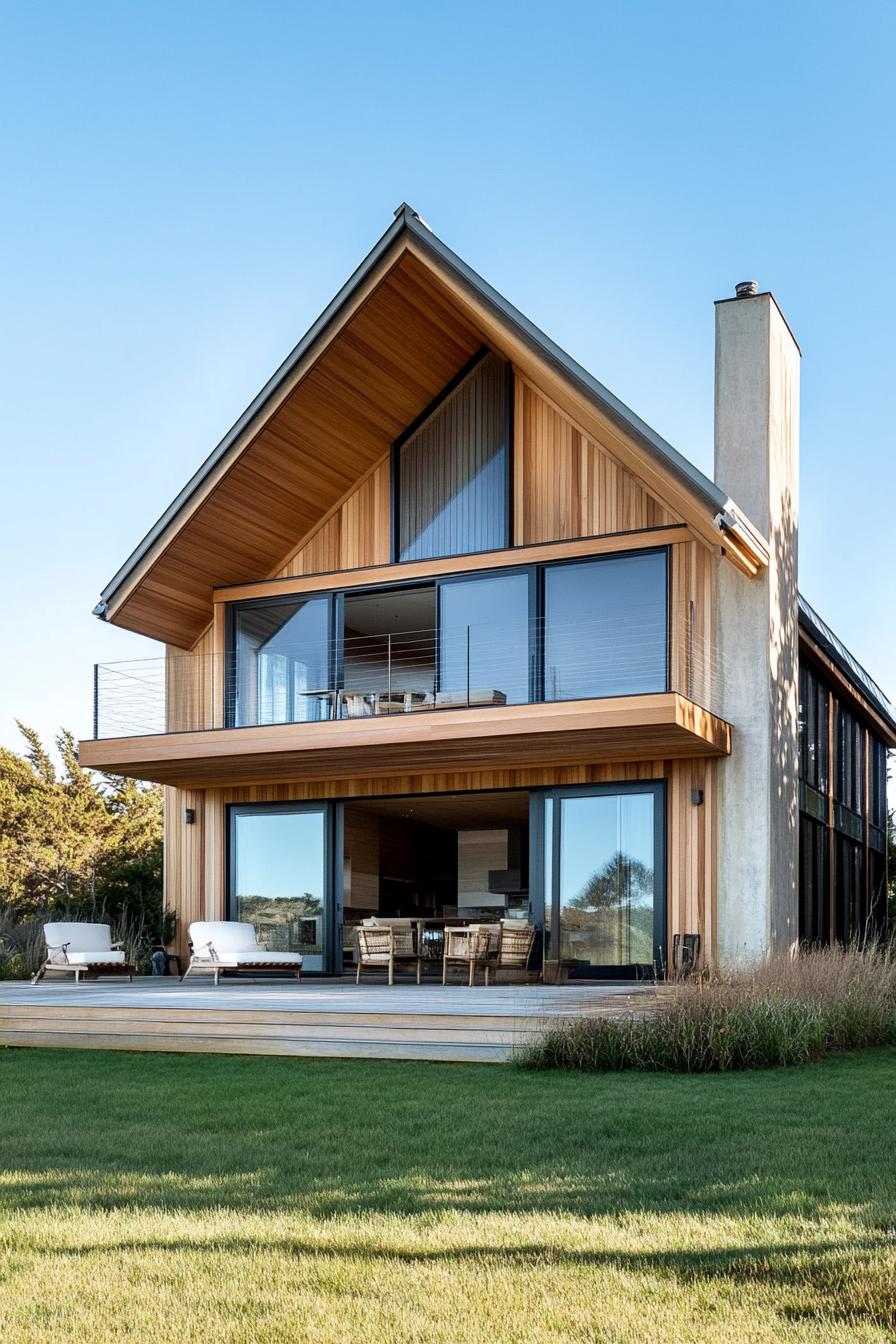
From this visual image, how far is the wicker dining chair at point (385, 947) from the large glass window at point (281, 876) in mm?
1583

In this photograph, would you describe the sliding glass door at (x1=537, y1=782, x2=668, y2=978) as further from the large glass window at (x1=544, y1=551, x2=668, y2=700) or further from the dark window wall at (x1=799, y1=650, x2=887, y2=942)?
the dark window wall at (x1=799, y1=650, x2=887, y2=942)

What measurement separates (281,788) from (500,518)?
4.31 metres

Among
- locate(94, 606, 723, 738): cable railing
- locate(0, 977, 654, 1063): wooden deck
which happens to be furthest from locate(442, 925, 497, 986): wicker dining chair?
locate(94, 606, 723, 738): cable railing

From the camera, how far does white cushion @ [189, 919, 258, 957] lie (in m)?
14.8

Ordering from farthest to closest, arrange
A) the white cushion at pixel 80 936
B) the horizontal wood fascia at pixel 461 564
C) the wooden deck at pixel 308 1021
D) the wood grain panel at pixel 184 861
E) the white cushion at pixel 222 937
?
the wood grain panel at pixel 184 861
the white cushion at pixel 80 936
the white cushion at pixel 222 937
the horizontal wood fascia at pixel 461 564
the wooden deck at pixel 308 1021

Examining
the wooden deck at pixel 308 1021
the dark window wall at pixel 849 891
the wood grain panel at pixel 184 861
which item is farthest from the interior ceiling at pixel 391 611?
the dark window wall at pixel 849 891

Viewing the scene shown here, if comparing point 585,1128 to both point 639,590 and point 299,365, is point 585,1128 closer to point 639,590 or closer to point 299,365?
point 639,590

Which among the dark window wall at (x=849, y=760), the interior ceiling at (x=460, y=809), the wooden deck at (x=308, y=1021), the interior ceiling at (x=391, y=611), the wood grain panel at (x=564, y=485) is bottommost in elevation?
the wooden deck at (x=308, y=1021)

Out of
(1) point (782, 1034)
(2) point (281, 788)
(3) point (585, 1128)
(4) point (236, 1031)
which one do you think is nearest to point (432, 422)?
(2) point (281, 788)

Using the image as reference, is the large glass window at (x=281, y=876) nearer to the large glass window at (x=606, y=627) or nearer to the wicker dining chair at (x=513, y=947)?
the wicker dining chair at (x=513, y=947)

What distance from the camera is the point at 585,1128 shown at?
580 centimetres

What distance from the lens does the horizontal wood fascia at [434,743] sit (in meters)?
12.9

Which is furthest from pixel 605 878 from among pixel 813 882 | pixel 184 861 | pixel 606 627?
pixel 184 861

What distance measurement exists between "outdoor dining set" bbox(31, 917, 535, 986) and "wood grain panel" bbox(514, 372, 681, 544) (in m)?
4.45
